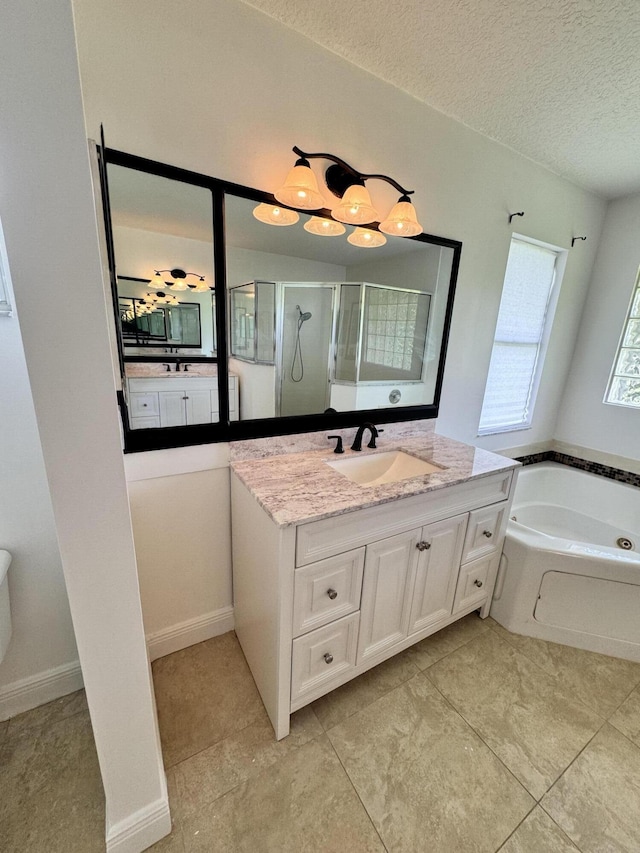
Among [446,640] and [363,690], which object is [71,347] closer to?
[363,690]

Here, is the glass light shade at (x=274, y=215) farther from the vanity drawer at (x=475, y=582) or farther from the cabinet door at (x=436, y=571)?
the vanity drawer at (x=475, y=582)

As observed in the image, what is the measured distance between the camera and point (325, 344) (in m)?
1.71

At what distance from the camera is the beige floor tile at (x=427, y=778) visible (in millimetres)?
986

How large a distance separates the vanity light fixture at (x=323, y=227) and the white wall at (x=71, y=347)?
100 cm

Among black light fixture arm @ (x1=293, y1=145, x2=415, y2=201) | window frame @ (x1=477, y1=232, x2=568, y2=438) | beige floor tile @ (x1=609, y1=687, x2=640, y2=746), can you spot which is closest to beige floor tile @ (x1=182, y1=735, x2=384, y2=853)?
beige floor tile @ (x1=609, y1=687, x2=640, y2=746)

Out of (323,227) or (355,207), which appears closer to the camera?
(355,207)

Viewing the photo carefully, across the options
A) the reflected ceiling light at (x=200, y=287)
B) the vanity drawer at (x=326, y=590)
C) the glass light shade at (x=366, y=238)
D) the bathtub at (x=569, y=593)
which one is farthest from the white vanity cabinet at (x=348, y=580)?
the glass light shade at (x=366, y=238)

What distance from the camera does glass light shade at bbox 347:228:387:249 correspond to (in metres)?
1.53

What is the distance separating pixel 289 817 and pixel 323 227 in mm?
2134

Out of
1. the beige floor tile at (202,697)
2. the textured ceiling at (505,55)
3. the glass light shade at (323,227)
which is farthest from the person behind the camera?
the glass light shade at (323,227)

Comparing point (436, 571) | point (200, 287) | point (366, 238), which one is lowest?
point (436, 571)

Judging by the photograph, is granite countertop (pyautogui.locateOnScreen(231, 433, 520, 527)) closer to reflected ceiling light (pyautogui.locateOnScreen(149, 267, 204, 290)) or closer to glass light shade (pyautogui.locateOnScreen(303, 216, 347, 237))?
reflected ceiling light (pyautogui.locateOnScreen(149, 267, 204, 290))

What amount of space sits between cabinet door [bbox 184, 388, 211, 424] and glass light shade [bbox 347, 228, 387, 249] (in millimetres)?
979

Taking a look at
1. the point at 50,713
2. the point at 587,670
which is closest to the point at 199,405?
the point at 50,713
